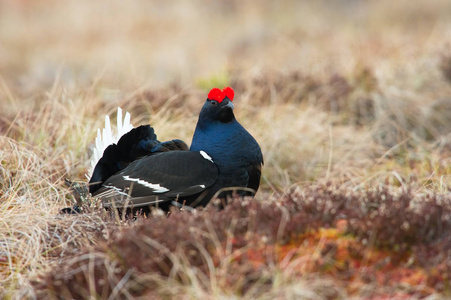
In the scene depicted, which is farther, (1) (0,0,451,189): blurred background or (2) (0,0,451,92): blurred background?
(2) (0,0,451,92): blurred background

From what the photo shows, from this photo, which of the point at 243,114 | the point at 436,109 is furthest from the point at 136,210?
the point at 436,109

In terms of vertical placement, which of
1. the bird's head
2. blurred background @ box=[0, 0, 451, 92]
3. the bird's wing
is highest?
blurred background @ box=[0, 0, 451, 92]

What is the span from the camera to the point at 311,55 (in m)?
8.32

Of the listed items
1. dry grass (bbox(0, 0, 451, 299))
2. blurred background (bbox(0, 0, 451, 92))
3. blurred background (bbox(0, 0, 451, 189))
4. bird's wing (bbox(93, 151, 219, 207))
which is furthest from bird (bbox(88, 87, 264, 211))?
blurred background (bbox(0, 0, 451, 92))

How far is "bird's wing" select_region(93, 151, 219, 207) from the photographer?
3.66m

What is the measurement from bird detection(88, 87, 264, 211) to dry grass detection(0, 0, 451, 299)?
28cm

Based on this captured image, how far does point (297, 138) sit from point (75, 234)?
300 cm

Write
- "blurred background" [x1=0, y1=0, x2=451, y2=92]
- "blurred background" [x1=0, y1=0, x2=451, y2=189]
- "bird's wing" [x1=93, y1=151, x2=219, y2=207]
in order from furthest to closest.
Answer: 1. "blurred background" [x1=0, y1=0, x2=451, y2=92]
2. "blurred background" [x1=0, y1=0, x2=451, y2=189]
3. "bird's wing" [x1=93, y1=151, x2=219, y2=207]

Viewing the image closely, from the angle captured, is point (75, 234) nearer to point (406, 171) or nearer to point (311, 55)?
point (406, 171)

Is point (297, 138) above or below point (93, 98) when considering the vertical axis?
below

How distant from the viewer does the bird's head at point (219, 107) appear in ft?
12.8

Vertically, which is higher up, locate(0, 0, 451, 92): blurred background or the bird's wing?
locate(0, 0, 451, 92): blurred background

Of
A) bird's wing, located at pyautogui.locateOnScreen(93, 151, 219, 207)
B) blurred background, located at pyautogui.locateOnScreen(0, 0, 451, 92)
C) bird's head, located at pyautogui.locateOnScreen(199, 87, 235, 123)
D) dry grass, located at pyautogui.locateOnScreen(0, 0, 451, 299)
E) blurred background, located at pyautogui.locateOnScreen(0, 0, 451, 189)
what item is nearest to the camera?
dry grass, located at pyautogui.locateOnScreen(0, 0, 451, 299)

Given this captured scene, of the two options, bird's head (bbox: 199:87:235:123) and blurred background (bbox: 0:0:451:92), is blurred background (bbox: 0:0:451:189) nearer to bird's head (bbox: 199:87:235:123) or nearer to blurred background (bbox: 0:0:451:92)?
blurred background (bbox: 0:0:451:92)
